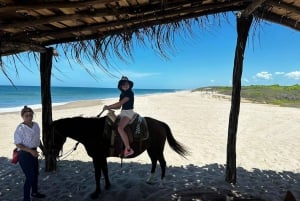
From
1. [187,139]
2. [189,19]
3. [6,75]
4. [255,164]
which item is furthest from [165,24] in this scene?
[187,139]

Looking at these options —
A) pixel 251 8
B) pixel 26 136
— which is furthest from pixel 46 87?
pixel 251 8

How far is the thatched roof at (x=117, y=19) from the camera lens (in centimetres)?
421

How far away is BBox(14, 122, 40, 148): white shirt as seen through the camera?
4500 mm

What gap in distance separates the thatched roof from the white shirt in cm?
134

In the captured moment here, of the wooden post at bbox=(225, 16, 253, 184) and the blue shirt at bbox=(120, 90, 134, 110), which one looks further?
the wooden post at bbox=(225, 16, 253, 184)

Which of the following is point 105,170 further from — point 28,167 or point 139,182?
point 28,167

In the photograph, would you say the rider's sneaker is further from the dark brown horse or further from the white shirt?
the white shirt

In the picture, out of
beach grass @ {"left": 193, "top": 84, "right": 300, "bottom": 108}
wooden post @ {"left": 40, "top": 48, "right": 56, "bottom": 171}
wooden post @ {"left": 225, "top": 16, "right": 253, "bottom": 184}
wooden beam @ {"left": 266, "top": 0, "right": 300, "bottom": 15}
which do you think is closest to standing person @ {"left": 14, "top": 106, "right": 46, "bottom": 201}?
wooden post @ {"left": 40, "top": 48, "right": 56, "bottom": 171}

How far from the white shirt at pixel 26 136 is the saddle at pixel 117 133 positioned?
112cm

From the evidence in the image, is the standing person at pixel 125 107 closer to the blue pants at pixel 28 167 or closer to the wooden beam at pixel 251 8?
the blue pants at pixel 28 167

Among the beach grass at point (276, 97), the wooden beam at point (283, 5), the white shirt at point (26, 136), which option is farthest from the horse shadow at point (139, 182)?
the beach grass at point (276, 97)

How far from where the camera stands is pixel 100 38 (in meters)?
5.66

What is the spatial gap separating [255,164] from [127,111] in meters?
4.62

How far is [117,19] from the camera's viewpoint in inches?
189
